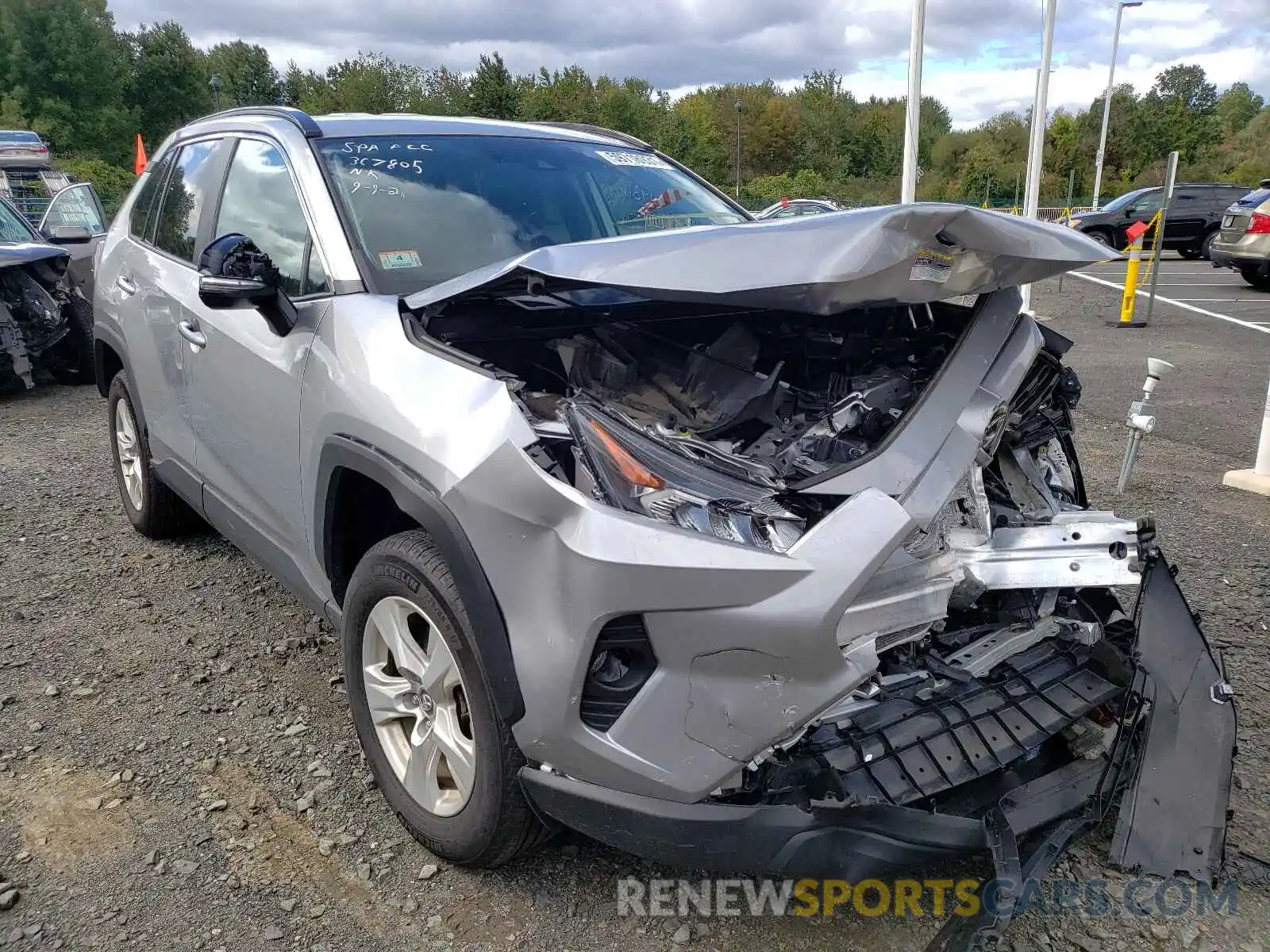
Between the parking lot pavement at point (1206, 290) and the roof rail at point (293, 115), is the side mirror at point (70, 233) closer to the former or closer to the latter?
the roof rail at point (293, 115)

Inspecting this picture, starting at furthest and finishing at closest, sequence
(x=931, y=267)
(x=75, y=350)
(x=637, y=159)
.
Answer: (x=75, y=350) < (x=637, y=159) < (x=931, y=267)

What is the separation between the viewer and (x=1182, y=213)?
68.9 ft

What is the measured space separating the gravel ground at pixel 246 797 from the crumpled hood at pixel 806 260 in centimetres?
147

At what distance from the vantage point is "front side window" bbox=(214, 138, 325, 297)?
2834mm

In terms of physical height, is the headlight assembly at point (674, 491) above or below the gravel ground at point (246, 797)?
above

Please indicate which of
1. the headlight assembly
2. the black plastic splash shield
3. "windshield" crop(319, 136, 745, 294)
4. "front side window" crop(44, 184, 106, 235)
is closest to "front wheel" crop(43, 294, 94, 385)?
"front side window" crop(44, 184, 106, 235)

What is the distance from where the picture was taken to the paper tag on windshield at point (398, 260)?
269cm

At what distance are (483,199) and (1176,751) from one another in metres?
2.58

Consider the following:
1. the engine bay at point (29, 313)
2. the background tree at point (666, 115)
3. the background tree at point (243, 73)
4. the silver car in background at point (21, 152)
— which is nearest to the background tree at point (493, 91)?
the background tree at point (666, 115)

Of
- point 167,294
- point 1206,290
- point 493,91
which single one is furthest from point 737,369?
point 493,91

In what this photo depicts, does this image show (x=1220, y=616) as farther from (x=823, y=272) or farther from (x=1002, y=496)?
(x=823, y=272)

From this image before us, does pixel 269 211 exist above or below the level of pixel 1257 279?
above

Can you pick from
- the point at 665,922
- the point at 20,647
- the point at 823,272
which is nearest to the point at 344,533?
the point at 665,922

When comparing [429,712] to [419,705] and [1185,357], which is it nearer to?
[419,705]
